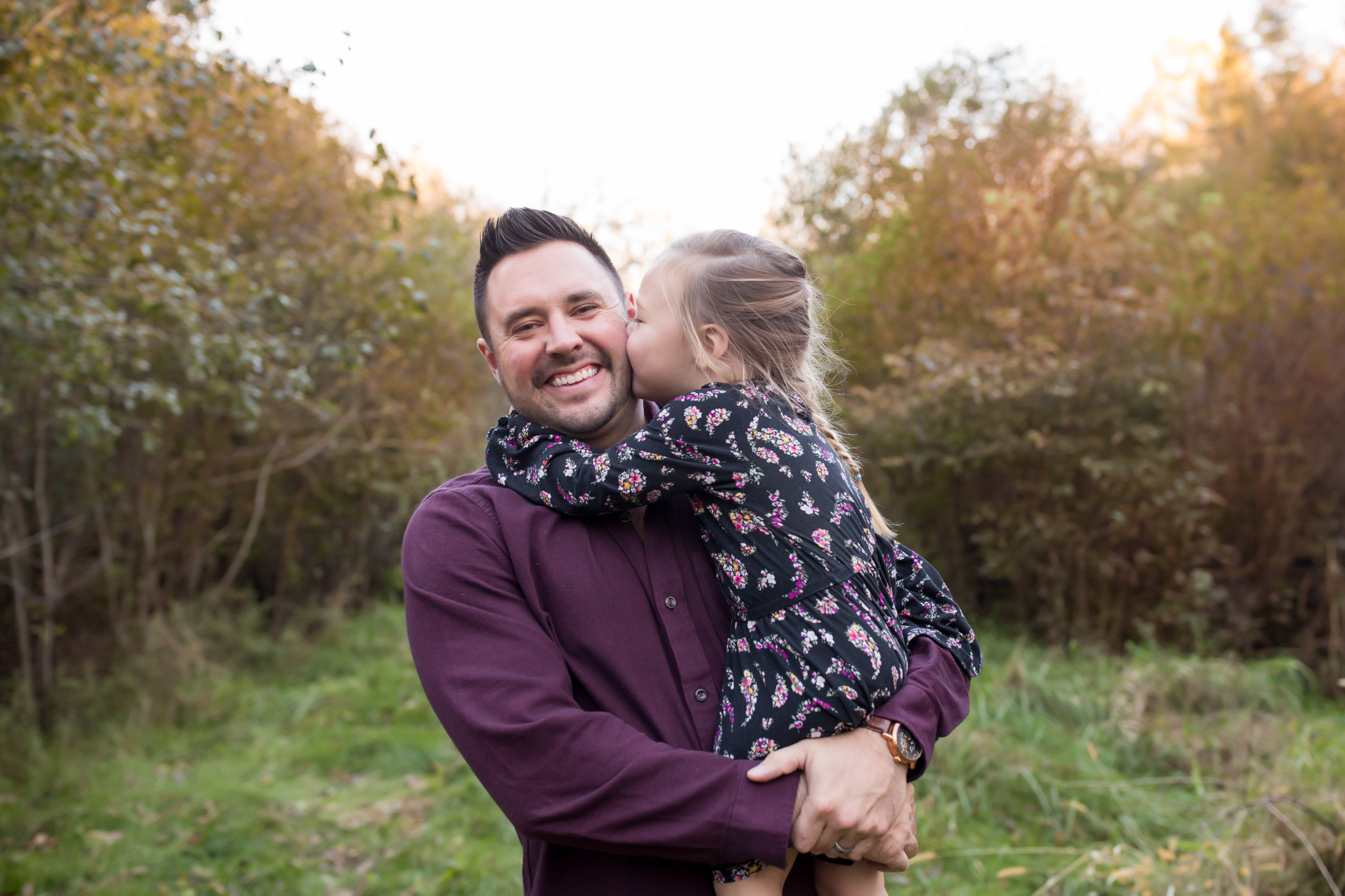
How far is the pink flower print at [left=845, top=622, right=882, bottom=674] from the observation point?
4.97 feet

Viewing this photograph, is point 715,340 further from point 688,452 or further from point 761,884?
point 761,884

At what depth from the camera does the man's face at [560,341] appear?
→ 6.03ft

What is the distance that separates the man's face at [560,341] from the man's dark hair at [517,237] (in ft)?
0.07

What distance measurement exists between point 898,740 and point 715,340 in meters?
0.85

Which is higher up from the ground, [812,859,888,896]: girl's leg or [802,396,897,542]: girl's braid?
[802,396,897,542]: girl's braid

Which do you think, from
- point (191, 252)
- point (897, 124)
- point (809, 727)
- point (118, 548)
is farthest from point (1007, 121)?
point (118, 548)

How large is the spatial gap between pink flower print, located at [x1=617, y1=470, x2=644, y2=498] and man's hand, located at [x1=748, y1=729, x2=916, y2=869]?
488 mm

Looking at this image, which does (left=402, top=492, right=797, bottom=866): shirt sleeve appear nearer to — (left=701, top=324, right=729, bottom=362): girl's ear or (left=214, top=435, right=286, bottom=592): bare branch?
(left=701, top=324, right=729, bottom=362): girl's ear

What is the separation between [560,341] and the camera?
1.82 m

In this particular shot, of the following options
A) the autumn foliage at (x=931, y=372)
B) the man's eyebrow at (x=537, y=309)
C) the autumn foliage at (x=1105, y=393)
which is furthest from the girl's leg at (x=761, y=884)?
the autumn foliage at (x=1105, y=393)

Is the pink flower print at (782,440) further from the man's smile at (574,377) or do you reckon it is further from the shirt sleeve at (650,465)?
the man's smile at (574,377)

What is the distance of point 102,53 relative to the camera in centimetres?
373

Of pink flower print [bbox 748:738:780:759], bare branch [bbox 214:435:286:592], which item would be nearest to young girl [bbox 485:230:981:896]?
pink flower print [bbox 748:738:780:759]

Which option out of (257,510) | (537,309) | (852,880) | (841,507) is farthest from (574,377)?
(257,510)
